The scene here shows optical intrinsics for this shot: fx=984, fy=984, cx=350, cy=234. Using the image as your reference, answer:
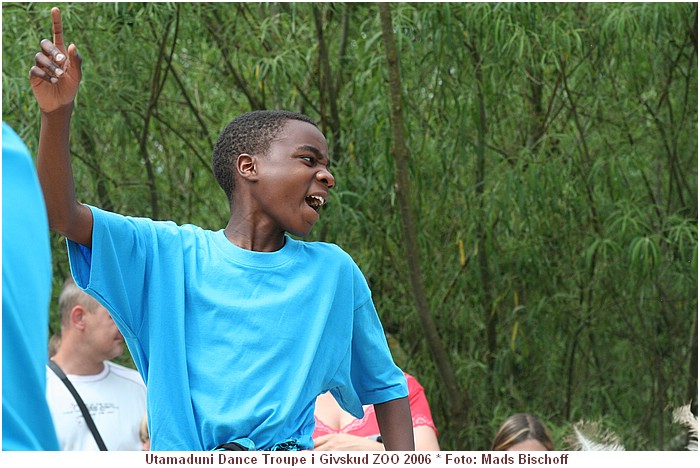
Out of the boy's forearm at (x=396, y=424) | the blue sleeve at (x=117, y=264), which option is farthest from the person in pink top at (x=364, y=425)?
the blue sleeve at (x=117, y=264)

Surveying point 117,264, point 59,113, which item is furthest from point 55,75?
point 117,264

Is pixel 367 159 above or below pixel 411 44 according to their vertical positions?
below

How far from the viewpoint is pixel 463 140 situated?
3.16 meters

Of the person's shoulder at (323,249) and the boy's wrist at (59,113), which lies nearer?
the boy's wrist at (59,113)

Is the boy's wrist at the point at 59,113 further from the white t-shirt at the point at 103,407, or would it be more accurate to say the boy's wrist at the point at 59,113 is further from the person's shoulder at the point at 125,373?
the person's shoulder at the point at 125,373

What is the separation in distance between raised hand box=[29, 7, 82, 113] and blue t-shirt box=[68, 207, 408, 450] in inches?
8.0

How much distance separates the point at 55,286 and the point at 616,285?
1.98 metres

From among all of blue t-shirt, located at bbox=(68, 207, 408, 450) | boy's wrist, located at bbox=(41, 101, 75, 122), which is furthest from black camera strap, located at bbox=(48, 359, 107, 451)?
boy's wrist, located at bbox=(41, 101, 75, 122)

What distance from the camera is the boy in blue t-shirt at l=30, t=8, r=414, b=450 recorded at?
1376 millimetres

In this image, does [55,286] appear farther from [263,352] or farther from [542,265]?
[263,352]

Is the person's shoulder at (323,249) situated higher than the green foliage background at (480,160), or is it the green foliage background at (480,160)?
the person's shoulder at (323,249)

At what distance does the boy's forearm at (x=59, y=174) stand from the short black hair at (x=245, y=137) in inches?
12.2

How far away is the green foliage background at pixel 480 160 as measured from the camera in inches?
125
